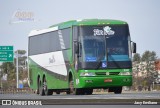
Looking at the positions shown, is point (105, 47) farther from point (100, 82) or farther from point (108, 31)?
point (100, 82)

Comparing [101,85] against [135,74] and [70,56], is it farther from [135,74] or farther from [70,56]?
[135,74]

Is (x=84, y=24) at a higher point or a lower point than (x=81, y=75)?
higher

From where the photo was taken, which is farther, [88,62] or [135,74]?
[135,74]

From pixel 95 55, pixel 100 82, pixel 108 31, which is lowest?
pixel 100 82

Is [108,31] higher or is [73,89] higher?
[108,31]

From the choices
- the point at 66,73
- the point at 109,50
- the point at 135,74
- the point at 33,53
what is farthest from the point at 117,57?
the point at 135,74

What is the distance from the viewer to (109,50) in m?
34.2

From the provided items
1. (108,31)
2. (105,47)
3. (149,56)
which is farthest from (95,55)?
(149,56)

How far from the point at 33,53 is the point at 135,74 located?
10902 centimetres

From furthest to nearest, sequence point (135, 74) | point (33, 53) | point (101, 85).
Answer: point (135, 74), point (33, 53), point (101, 85)

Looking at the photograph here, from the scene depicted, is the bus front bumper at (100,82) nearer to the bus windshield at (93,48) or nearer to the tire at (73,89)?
the tire at (73,89)

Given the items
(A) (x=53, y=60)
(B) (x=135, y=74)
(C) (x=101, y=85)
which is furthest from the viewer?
(B) (x=135, y=74)

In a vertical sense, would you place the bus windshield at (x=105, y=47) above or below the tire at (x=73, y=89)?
above

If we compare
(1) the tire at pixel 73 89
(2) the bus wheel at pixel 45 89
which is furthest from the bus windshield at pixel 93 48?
(2) the bus wheel at pixel 45 89
